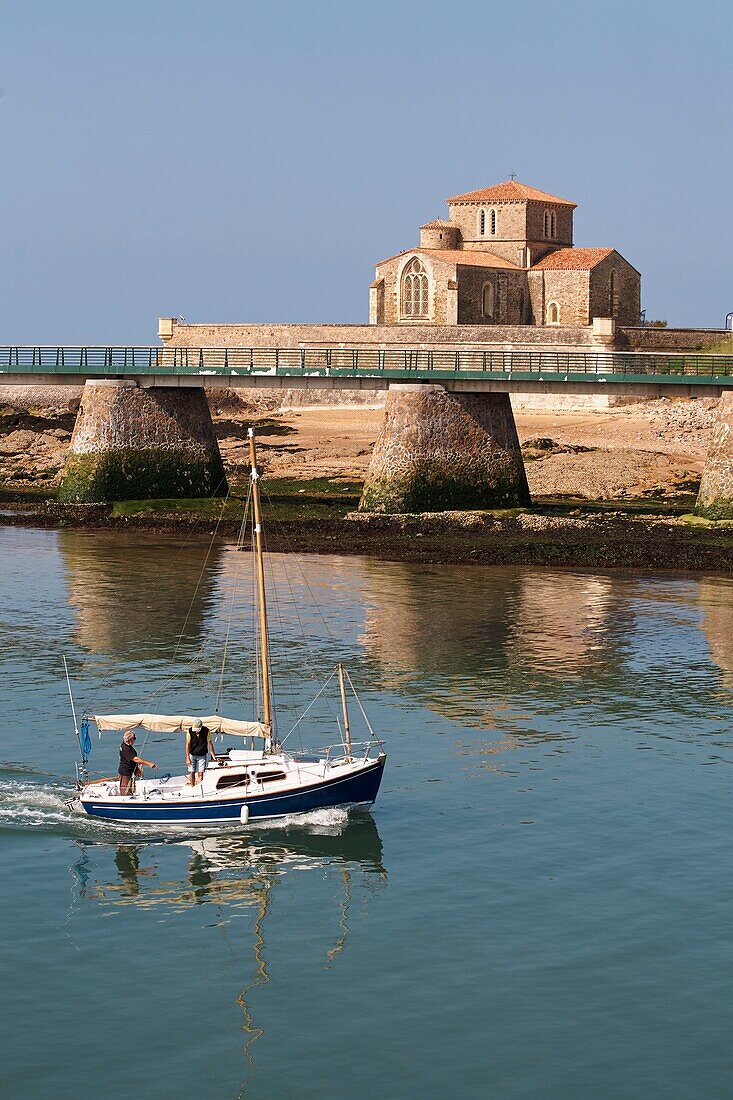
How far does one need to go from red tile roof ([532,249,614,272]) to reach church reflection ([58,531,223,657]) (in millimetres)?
58666

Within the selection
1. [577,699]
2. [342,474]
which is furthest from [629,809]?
[342,474]

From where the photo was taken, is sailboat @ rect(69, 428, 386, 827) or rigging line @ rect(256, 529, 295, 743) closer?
sailboat @ rect(69, 428, 386, 827)

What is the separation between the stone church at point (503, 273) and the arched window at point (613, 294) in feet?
0.24

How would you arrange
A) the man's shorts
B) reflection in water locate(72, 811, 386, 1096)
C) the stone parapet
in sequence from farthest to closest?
the stone parapet < the man's shorts < reflection in water locate(72, 811, 386, 1096)

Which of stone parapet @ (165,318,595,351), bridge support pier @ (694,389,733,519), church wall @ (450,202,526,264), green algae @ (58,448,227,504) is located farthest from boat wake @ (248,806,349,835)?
church wall @ (450,202,526,264)

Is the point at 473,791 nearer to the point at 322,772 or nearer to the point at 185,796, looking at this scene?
the point at 322,772

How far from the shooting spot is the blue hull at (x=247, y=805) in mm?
27938

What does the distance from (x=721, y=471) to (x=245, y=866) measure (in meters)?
41.1

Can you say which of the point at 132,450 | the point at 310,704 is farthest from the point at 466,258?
the point at 310,704

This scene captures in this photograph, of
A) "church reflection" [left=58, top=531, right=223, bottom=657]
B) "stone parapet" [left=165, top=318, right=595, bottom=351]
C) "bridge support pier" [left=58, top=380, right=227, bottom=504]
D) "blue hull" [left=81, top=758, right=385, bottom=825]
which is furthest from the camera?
"stone parapet" [left=165, top=318, right=595, bottom=351]

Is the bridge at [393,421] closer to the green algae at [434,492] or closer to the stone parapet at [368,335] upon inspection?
the green algae at [434,492]

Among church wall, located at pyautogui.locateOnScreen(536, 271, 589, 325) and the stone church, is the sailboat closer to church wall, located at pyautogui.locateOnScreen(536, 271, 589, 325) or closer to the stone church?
the stone church

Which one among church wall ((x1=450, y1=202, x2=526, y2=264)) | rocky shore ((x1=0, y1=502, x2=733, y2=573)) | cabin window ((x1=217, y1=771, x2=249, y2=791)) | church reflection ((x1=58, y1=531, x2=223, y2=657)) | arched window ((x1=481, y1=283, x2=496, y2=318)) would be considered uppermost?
church wall ((x1=450, y1=202, x2=526, y2=264))

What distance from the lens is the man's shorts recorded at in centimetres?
2858
